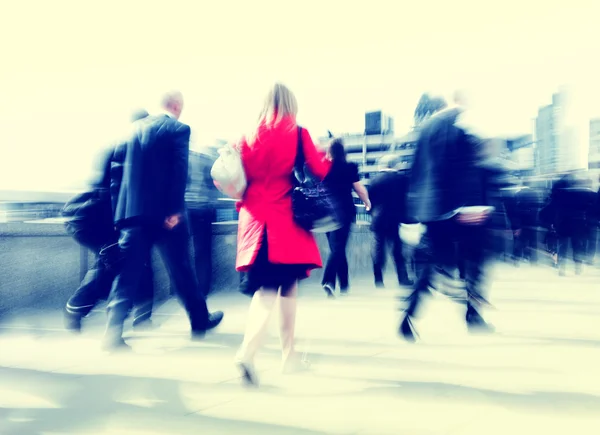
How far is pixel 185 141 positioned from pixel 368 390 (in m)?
2.12

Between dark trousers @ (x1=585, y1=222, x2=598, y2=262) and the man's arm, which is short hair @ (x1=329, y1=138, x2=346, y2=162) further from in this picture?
dark trousers @ (x1=585, y1=222, x2=598, y2=262)

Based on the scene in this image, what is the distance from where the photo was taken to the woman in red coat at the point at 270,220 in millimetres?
3908

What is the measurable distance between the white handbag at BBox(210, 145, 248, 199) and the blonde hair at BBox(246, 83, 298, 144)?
0.14 m

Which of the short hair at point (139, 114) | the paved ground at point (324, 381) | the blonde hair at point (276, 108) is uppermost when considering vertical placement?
the short hair at point (139, 114)

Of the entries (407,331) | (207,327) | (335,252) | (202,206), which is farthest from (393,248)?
(207,327)

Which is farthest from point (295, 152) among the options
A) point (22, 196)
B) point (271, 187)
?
point (22, 196)

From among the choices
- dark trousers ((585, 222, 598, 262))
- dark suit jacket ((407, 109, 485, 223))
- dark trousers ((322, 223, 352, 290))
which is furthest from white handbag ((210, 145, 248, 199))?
dark trousers ((585, 222, 598, 262))

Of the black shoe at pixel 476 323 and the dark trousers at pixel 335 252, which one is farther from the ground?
the dark trousers at pixel 335 252

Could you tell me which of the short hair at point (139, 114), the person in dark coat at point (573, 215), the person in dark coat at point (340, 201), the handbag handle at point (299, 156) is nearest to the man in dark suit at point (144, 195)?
the short hair at point (139, 114)

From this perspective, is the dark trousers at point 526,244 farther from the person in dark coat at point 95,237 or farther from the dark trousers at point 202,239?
the person in dark coat at point 95,237

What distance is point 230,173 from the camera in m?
3.91

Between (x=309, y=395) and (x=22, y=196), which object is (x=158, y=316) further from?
(x=309, y=395)

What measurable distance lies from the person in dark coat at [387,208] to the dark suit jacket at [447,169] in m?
3.61

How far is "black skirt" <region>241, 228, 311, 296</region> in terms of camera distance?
3910 millimetres
